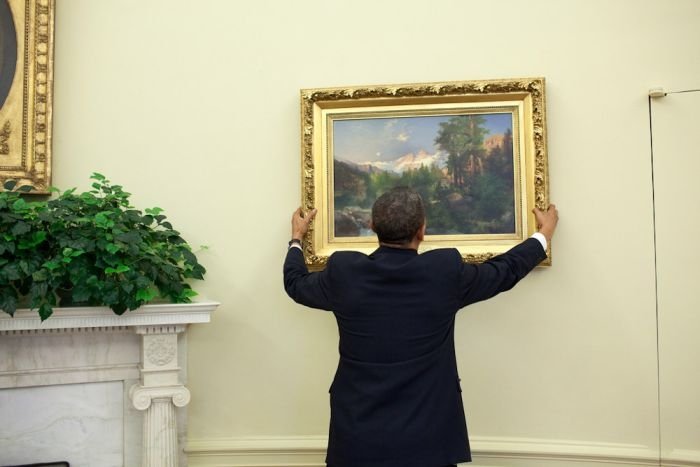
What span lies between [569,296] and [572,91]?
104cm

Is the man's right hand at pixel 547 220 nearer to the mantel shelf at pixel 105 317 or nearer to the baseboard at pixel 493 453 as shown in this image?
the baseboard at pixel 493 453

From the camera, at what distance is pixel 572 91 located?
304 cm

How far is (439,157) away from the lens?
3.09 m

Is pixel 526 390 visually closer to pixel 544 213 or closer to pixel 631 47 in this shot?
pixel 544 213

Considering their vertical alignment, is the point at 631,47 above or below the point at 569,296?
above

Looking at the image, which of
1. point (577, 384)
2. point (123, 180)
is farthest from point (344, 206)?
point (577, 384)

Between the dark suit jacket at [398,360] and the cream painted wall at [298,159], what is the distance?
3.02ft

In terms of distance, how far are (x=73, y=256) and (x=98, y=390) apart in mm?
801

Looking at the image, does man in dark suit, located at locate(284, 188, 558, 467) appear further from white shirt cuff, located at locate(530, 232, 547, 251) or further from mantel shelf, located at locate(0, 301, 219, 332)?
mantel shelf, located at locate(0, 301, 219, 332)

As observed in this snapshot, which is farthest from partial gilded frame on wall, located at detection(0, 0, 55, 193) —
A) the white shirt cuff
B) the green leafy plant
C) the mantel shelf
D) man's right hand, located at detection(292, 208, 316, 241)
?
the white shirt cuff

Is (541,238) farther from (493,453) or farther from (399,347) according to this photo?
(493,453)

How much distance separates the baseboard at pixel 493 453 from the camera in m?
2.94

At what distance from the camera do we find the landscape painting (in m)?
3.04

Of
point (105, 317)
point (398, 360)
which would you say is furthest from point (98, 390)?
point (398, 360)
